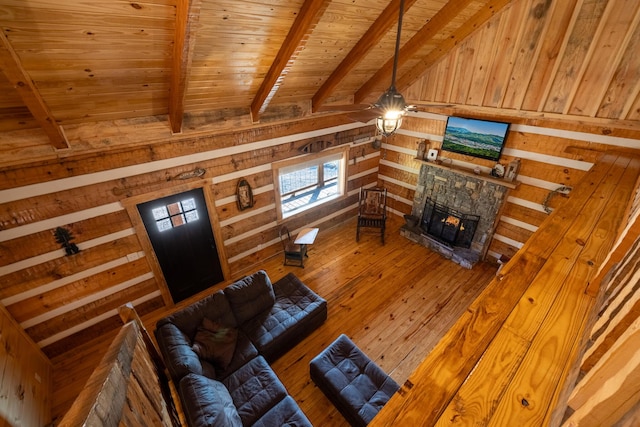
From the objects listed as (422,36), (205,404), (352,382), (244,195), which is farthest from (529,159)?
(205,404)

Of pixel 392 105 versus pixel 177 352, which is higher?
pixel 392 105

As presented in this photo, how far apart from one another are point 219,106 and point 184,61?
132 cm

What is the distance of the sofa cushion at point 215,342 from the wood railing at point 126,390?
0.48m

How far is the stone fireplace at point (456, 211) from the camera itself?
4961 millimetres

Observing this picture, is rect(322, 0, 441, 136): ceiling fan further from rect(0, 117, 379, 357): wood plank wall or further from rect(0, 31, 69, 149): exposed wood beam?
rect(0, 31, 69, 149): exposed wood beam

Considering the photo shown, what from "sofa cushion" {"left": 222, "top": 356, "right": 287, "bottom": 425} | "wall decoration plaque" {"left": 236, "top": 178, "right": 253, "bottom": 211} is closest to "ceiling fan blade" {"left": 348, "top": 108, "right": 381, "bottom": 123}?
"wall decoration plaque" {"left": 236, "top": 178, "right": 253, "bottom": 211}

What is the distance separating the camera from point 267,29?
276 centimetres

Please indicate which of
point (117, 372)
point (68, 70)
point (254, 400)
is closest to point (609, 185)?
point (254, 400)

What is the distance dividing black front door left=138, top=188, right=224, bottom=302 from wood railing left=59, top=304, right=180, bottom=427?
177cm

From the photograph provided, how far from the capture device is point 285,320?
→ 12.1 feet

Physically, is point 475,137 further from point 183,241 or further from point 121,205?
point 121,205

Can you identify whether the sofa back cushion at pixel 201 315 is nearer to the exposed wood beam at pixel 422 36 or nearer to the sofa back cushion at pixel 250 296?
the sofa back cushion at pixel 250 296

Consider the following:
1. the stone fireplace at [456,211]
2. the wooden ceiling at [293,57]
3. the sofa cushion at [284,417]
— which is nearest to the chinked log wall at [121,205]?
the stone fireplace at [456,211]

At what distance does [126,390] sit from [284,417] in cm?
158
